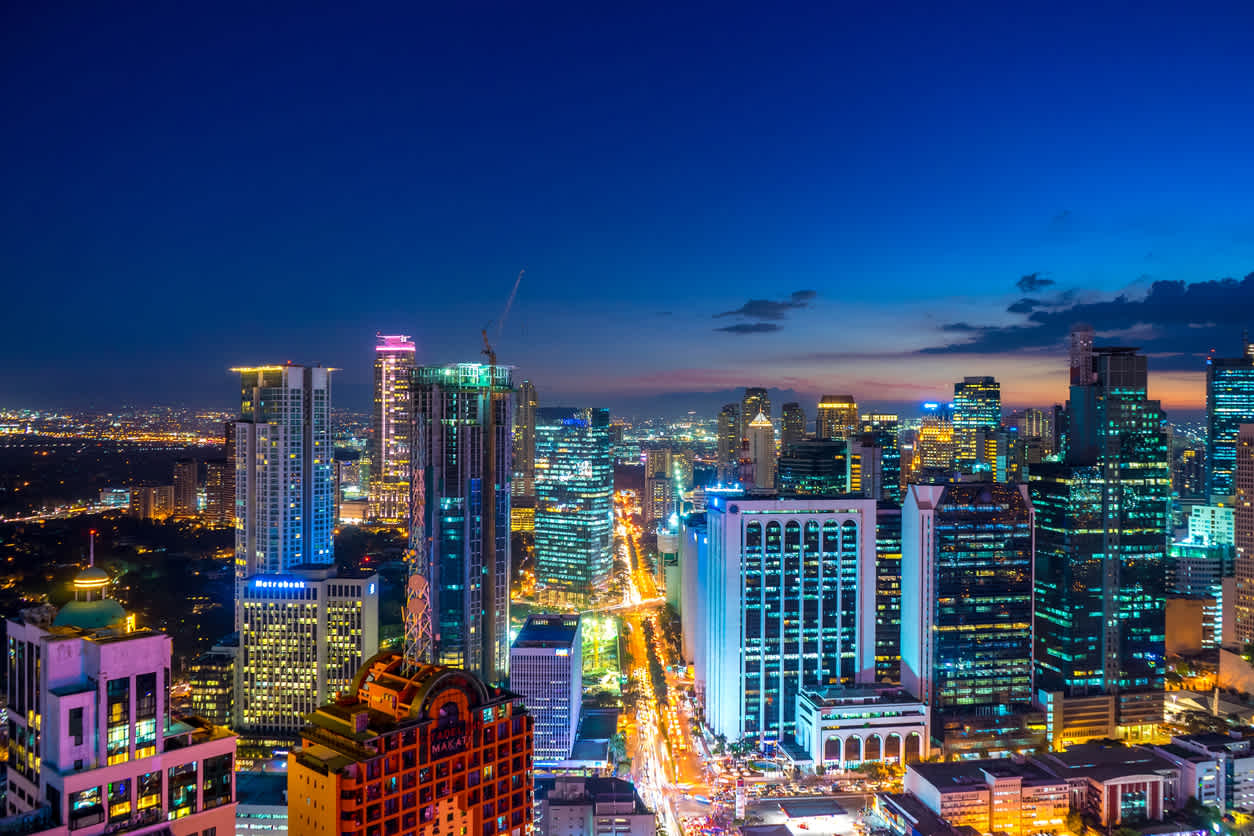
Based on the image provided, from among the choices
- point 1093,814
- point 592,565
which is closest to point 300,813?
point 1093,814

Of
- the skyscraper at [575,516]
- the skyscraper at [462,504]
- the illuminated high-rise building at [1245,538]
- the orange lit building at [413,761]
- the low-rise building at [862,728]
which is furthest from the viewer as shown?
the skyscraper at [575,516]

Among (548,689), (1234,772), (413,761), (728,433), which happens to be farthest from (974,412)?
(413,761)

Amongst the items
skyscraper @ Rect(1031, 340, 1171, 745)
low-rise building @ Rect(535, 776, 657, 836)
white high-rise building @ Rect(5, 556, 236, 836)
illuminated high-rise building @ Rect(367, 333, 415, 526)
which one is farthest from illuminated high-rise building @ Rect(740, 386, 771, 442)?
white high-rise building @ Rect(5, 556, 236, 836)

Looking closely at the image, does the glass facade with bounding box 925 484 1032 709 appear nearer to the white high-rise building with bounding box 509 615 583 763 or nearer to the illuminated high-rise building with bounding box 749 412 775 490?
the white high-rise building with bounding box 509 615 583 763

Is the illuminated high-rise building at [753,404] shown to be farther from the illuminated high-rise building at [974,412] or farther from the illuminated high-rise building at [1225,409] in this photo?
the illuminated high-rise building at [1225,409]

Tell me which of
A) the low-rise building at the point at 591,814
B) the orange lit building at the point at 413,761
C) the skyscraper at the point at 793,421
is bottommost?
the low-rise building at the point at 591,814

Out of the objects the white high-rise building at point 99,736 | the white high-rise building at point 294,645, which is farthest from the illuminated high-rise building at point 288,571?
the white high-rise building at point 99,736

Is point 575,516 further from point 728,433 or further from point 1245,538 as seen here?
point 1245,538
